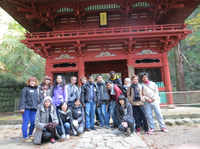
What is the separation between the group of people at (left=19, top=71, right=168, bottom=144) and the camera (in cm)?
348

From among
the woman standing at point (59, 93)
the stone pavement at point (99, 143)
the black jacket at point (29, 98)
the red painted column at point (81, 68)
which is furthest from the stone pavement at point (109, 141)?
the red painted column at point (81, 68)

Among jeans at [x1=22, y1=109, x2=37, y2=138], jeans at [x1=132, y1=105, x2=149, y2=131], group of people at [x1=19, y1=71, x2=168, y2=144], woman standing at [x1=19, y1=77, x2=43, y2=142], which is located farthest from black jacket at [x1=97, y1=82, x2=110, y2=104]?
jeans at [x1=22, y1=109, x2=37, y2=138]

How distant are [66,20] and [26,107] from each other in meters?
6.64

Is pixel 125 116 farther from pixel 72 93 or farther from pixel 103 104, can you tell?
pixel 72 93

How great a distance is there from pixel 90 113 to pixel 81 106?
1.35 ft

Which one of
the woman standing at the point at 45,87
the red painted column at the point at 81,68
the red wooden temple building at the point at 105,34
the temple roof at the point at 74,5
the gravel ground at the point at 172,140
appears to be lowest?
the gravel ground at the point at 172,140

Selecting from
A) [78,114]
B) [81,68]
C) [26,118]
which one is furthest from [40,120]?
[81,68]

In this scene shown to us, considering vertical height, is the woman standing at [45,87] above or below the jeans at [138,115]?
above

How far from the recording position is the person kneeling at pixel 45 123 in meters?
3.31

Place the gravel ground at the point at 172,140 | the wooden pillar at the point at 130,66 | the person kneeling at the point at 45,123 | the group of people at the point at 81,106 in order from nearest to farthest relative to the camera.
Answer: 1. the gravel ground at the point at 172,140
2. the person kneeling at the point at 45,123
3. the group of people at the point at 81,106
4. the wooden pillar at the point at 130,66

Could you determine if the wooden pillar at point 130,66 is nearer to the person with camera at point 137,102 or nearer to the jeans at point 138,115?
the person with camera at point 137,102

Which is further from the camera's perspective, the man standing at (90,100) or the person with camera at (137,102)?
the man standing at (90,100)

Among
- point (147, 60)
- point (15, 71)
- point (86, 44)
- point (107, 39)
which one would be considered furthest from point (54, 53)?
point (15, 71)

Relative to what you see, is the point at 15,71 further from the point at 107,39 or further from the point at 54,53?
the point at 107,39
